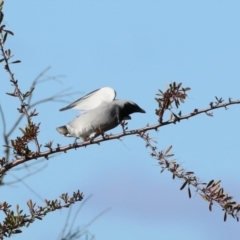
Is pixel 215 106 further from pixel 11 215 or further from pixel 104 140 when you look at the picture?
pixel 11 215

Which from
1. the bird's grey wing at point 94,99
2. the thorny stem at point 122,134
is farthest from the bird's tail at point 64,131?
the thorny stem at point 122,134

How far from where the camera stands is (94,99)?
18.6 ft

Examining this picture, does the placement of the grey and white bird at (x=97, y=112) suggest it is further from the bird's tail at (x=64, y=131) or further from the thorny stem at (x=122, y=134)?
the thorny stem at (x=122, y=134)

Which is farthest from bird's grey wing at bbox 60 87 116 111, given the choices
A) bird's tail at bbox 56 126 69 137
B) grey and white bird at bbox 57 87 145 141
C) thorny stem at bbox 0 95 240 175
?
thorny stem at bbox 0 95 240 175

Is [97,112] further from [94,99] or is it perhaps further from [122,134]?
[122,134]

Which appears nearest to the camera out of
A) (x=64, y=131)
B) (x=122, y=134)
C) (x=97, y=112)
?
(x=122, y=134)

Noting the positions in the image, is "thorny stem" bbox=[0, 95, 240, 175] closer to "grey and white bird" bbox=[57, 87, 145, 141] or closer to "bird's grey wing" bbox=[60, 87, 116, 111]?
"grey and white bird" bbox=[57, 87, 145, 141]

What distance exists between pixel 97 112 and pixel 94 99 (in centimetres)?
21

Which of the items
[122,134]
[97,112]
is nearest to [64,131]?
[97,112]

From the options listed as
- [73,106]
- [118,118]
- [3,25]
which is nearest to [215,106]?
[3,25]

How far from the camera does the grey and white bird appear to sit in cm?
528

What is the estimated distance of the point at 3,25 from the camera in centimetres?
361

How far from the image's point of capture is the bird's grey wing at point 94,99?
551cm

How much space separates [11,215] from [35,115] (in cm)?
51
